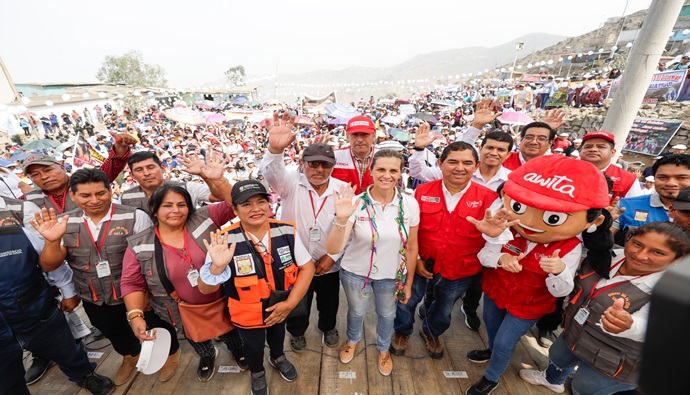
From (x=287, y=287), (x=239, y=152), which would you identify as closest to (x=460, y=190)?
(x=287, y=287)

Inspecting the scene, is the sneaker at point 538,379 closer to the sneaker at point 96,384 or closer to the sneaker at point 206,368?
the sneaker at point 206,368

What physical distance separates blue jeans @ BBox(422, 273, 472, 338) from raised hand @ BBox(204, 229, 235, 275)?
6.00 feet

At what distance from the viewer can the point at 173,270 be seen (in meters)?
2.27

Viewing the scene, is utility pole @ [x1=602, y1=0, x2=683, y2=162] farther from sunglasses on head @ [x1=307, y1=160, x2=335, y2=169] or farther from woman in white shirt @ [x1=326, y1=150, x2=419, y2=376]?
sunglasses on head @ [x1=307, y1=160, x2=335, y2=169]

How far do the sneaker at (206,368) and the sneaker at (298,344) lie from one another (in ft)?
2.48

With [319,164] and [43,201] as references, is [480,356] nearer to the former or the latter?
[319,164]

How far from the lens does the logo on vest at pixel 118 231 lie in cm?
241

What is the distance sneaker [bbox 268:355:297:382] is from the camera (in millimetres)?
2623

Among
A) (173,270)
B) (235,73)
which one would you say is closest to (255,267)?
(173,270)

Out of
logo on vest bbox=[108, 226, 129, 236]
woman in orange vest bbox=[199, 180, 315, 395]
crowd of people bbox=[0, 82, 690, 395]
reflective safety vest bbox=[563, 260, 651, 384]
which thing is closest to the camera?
reflective safety vest bbox=[563, 260, 651, 384]

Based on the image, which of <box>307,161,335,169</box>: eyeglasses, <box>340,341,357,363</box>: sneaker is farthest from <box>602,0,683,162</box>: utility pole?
<box>340,341,357,363</box>: sneaker

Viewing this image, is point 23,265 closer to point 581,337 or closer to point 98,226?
point 98,226

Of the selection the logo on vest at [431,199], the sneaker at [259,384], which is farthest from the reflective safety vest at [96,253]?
the logo on vest at [431,199]

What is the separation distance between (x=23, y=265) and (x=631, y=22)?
63912 millimetres
